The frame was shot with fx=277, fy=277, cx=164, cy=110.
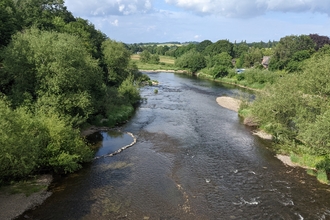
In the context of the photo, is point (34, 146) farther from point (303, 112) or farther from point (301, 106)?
point (301, 106)

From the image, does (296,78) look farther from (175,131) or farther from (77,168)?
(77,168)

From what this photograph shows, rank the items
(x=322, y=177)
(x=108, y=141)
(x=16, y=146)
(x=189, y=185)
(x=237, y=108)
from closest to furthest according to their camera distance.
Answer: (x=16, y=146)
(x=189, y=185)
(x=322, y=177)
(x=108, y=141)
(x=237, y=108)

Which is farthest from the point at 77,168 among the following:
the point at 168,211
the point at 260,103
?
the point at 260,103

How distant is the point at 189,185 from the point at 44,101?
63.5ft

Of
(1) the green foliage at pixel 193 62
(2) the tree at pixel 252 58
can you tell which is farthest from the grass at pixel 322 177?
(1) the green foliage at pixel 193 62

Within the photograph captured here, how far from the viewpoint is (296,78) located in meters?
38.0

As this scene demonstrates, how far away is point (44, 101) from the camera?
32344 millimetres

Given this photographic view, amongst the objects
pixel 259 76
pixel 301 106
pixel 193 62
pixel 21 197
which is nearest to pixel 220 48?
pixel 193 62

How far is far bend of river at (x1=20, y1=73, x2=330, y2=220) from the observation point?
21.6 meters

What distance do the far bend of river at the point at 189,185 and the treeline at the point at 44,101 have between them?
294cm

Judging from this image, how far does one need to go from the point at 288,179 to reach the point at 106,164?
61.1ft

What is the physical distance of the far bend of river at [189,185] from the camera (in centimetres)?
2164

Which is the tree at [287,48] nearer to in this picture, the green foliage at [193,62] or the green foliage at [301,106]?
the green foliage at [193,62]

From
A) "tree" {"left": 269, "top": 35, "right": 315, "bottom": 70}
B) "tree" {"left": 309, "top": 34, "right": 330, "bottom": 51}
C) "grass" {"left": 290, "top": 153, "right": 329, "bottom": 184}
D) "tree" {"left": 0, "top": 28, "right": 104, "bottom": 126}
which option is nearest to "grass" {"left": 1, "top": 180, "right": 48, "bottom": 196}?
"tree" {"left": 0, "top": 28, "right": 104, "bottom": 126}
